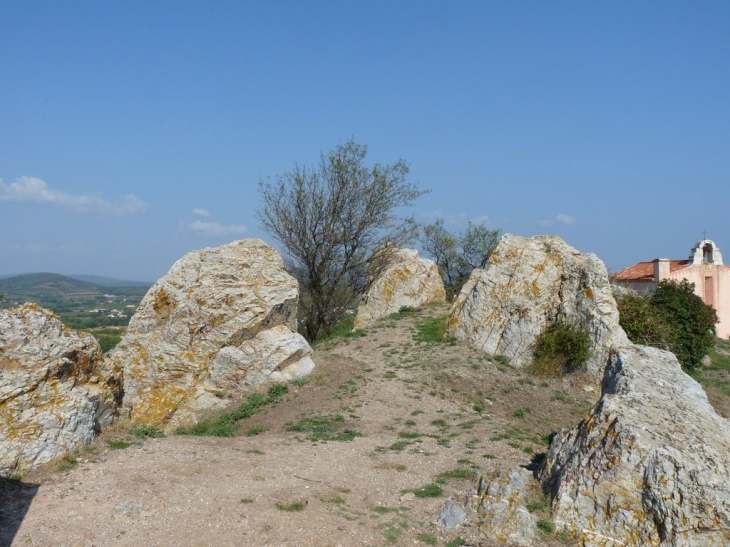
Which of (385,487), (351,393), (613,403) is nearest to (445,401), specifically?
(351,393)

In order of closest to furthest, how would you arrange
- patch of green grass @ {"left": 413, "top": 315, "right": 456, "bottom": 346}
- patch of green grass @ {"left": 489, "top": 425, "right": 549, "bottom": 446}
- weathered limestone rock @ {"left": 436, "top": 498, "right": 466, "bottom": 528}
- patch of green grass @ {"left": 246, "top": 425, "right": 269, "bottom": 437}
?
weathered limestone rock @ {"left": 436, "top": 498, "right": 466, "bottom": 528}
patch of green grass @ {"left": 489, "top": 425, "right": 549, "bottom": 446}
patch of green grass @ {"left": 246, "top": 425, "right": 269, "bottom": 437}
patch of green grass @ {"left": 413, "top": 315, "right": 456, "bottom": 346}

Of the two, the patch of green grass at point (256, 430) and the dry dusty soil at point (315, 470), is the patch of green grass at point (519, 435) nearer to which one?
the dry dusty soil at point (315, 470)

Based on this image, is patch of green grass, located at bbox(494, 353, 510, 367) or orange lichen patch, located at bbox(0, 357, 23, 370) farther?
patch of green grass, located at bbox(494, 353, 510, 367)

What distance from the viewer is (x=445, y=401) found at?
15734mm

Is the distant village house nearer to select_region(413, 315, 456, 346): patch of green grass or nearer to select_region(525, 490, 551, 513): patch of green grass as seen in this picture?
select_region(413, 315, 456, 346): patch of green grass

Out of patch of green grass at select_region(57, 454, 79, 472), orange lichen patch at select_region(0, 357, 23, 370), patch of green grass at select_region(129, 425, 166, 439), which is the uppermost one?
orange lichen patch at select_region(0, 357, 23, 370)

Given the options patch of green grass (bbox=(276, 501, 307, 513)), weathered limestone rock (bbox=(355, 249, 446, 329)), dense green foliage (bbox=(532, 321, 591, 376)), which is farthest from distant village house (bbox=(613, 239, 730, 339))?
patch of green grass (bbox=(276, 501, 307, 513))

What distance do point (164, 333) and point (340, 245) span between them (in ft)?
47.5

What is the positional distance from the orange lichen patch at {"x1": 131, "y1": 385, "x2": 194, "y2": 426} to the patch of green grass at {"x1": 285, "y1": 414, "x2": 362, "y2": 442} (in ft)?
10.9

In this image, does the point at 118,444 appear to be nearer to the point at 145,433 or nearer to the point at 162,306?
the point at 145,433

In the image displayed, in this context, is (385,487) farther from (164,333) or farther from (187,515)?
(164,333)

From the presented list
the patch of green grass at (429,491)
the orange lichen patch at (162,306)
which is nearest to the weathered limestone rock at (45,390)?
the orange lichen patch at (162,306)

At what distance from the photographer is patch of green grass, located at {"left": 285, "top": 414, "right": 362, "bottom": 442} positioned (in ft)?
40.9

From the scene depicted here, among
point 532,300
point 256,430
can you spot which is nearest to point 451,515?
point 256,430
